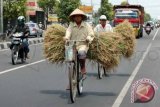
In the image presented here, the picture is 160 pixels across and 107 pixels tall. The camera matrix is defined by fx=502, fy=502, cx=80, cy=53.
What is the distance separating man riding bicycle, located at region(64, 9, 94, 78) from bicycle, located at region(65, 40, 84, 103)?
0.13m

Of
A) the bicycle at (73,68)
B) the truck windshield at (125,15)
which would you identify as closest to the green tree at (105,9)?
the truck windshield at (125,15)

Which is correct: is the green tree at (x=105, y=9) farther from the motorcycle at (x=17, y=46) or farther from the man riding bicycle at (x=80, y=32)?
the man riding bicycle at (x=80, y=32)

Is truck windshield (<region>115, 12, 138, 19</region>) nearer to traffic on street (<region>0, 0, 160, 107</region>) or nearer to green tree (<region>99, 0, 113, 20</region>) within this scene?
traffic on street (<region>0, 0, 160, 107</region>)

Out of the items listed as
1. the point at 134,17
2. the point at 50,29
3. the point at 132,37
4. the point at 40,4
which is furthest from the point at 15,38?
the point at 40,4

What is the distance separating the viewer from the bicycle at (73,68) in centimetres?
915

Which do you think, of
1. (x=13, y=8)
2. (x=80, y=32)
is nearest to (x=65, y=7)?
(x=13, y=8)

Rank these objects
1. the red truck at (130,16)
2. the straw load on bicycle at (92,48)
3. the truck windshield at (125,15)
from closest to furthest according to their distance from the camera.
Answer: the straw load on bicycle at (92,48)
the red truck at (130,16)
the truck windshield at (125,15)

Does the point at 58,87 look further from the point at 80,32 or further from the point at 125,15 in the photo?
the point at 125,15

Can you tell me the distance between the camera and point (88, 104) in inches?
359

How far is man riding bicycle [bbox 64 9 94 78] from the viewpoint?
9.80 m

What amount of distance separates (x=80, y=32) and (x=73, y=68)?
3.09 feet

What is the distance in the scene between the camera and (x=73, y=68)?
9.39 metres

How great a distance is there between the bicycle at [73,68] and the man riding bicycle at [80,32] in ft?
0.44

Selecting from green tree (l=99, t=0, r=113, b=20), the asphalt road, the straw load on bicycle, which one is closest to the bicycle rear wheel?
the asphalt road
